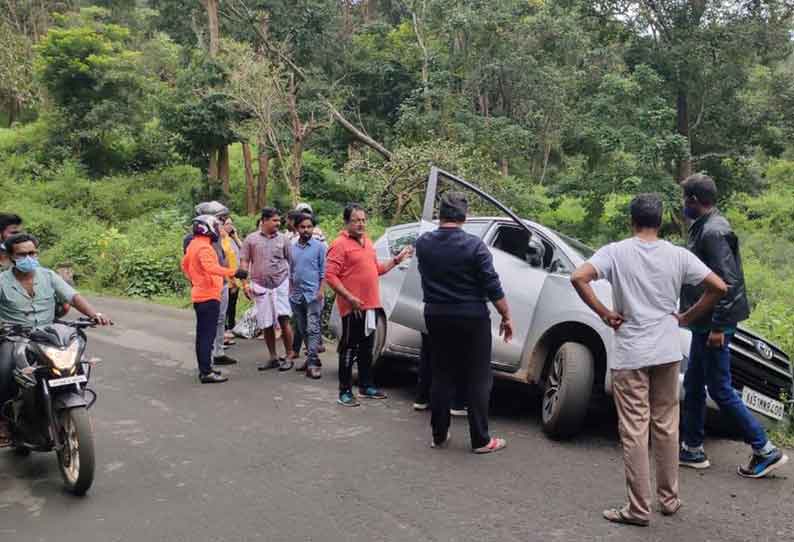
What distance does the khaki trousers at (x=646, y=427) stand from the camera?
13.6 ft

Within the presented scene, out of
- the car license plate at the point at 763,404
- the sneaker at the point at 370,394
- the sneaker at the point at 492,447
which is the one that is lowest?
the sneaker at the point at 370,394

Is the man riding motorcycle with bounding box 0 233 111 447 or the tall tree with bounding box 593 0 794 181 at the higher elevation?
the tall tree with bounding box 593 0 794 181

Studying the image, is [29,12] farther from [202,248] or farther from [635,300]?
[635,300]

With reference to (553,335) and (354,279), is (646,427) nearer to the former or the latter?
(553,335)

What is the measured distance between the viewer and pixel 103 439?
581cm

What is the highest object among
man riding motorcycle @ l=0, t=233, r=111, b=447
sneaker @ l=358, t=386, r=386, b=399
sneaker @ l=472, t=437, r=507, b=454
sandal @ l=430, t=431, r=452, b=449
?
man riding motorcycle @ l=0, t=233, r=111, b=447

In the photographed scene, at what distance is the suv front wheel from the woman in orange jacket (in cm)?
343

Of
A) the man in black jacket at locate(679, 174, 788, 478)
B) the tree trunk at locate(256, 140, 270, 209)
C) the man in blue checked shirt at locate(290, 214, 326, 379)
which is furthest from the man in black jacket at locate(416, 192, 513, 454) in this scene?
the tree trunk at locate(256, 140, 270, 209)

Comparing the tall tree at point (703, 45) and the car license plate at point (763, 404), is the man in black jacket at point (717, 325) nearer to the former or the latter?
the car license plate at point (763, 404)

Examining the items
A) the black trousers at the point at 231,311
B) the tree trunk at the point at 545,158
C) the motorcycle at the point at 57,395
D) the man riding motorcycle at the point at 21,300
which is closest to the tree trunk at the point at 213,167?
the tree trunk at the point at 545,158

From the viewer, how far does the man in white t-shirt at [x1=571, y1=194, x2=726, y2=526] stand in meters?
4.16

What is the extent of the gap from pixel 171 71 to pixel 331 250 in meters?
27.5

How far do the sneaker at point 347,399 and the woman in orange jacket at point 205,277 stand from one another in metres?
1.66

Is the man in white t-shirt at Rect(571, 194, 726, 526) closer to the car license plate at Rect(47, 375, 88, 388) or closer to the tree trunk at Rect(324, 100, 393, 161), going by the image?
the car license plate at Rect(47, 375, 88, 388)
